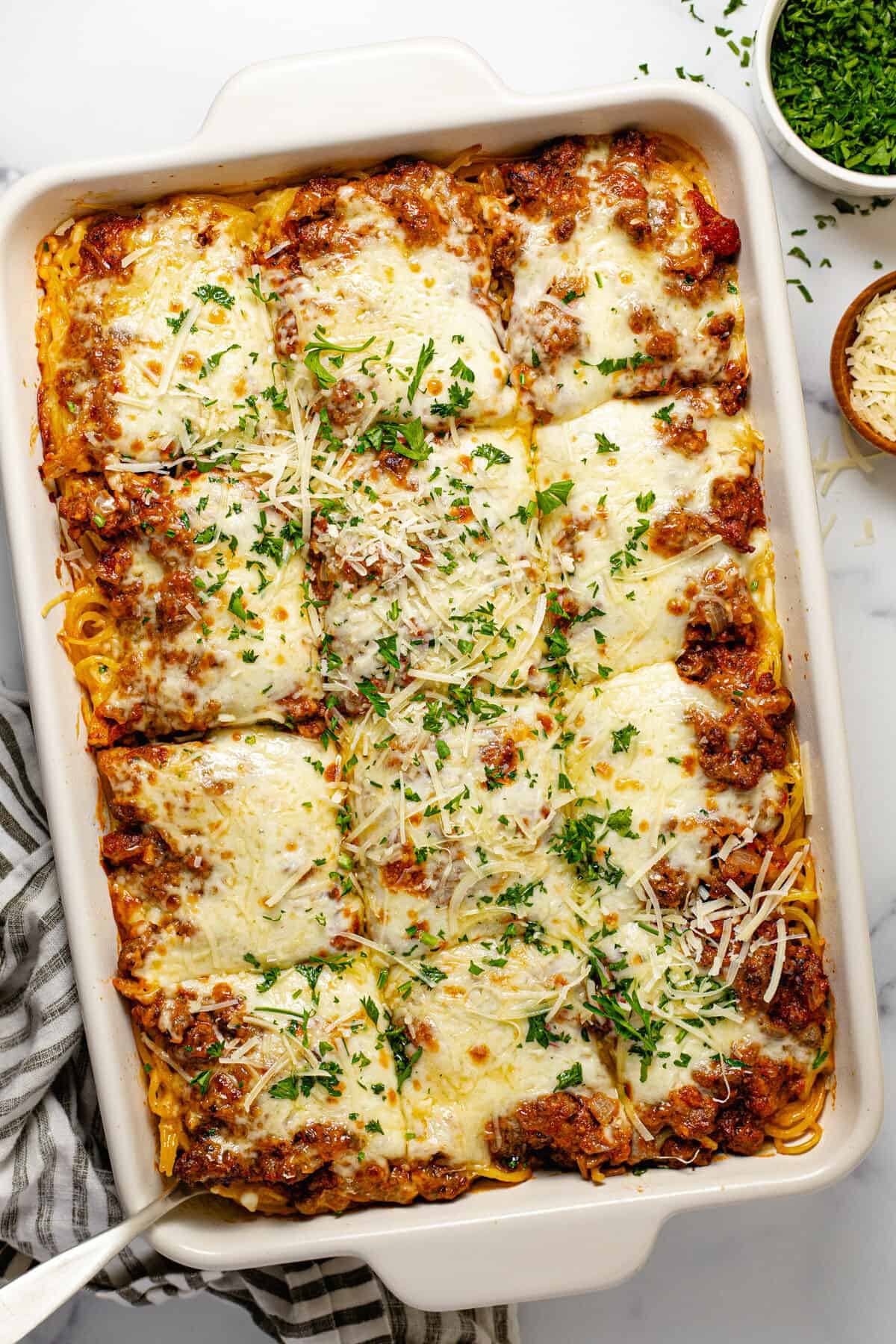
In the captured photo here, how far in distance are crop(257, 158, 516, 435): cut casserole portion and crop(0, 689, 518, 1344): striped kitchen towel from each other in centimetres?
125

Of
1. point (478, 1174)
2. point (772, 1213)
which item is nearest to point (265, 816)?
point (478, 1174)

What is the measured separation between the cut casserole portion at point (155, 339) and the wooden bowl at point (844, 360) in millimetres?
1495

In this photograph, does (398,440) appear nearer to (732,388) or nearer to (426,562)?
(426,562)

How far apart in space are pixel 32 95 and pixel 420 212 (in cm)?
135

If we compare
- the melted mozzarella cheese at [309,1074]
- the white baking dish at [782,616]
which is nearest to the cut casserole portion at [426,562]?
the white baking dish at [782,616]

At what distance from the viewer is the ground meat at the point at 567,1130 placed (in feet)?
9.07

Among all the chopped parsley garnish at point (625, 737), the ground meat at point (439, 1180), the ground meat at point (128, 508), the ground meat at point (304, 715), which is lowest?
the ground meat at point (439, 1180)

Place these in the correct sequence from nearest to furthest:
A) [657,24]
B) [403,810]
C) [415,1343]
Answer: [403,810] → [415,1343] → [657,24]

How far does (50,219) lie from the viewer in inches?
114

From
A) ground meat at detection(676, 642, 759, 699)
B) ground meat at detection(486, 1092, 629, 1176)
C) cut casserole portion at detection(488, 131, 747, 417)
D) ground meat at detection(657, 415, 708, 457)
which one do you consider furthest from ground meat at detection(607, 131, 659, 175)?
ground meat at detection(486, 1092, 629, 1176)

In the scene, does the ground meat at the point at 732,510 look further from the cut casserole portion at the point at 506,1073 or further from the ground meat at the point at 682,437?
the cut casserole portion at the point at 506,1073

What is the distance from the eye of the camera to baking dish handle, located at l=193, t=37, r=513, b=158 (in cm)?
277

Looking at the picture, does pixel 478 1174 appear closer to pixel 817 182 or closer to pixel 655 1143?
pixel 655 1143

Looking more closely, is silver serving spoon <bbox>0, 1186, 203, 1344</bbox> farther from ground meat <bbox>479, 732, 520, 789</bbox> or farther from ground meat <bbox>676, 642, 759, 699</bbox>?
ground meat <bbox>676, 642, 759, 699</bbox>
